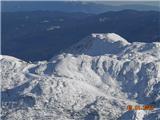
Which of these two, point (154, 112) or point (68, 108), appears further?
point (68, 108)

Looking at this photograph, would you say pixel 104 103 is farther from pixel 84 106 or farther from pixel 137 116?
pixel 137 116

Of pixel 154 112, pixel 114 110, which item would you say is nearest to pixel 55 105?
pixel 114 110

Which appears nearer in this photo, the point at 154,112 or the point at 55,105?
the point at 154,112

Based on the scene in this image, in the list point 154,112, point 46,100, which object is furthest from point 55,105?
point 154,112

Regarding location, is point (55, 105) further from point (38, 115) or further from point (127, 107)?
point (127, 107)

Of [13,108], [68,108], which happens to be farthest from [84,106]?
[13,108]

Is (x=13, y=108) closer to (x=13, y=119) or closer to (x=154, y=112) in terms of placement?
(x=13, y=119)

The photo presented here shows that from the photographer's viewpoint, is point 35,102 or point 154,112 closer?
point 154,112
